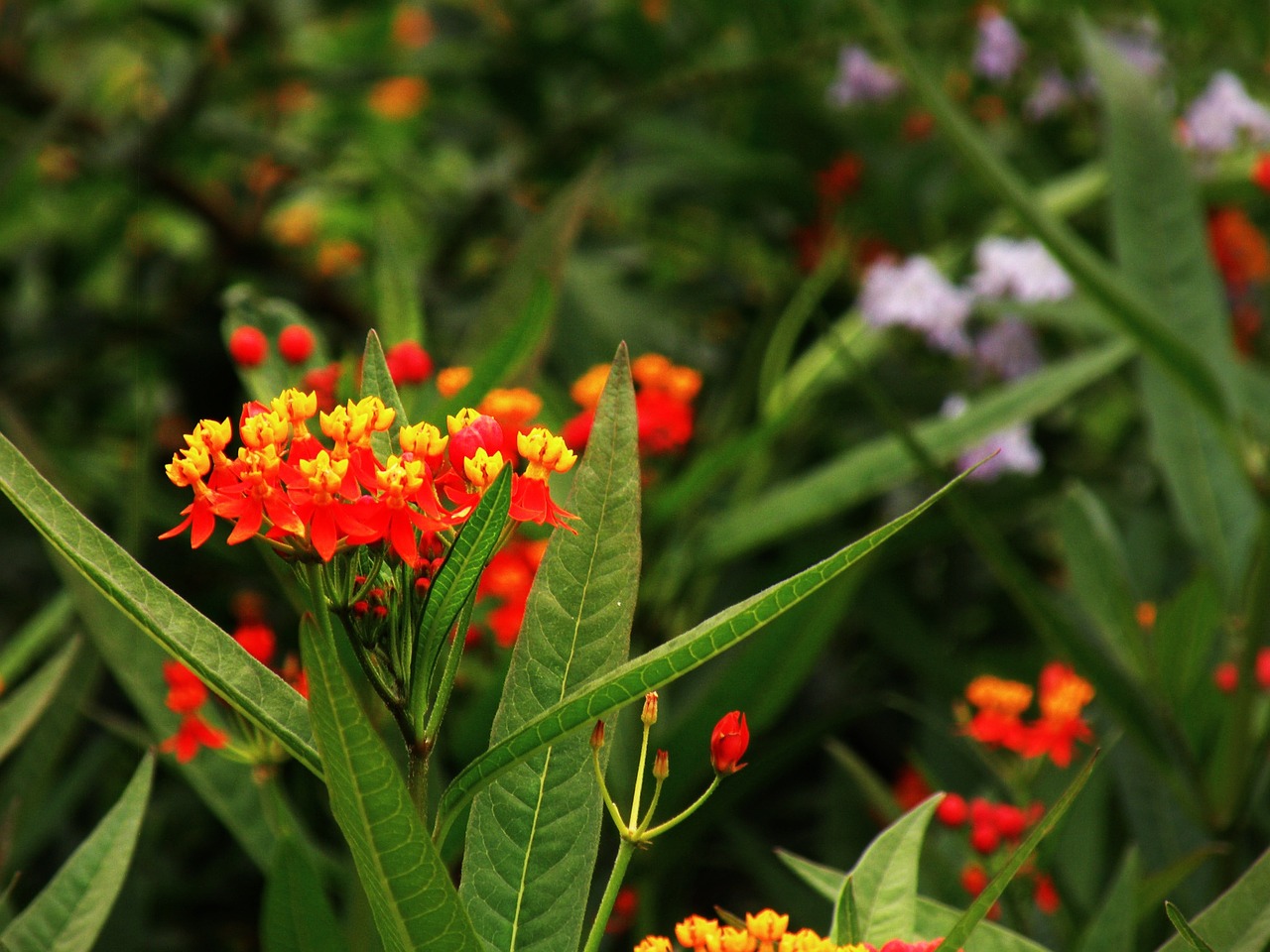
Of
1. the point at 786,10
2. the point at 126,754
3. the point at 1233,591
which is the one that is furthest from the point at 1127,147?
the point at 126,754

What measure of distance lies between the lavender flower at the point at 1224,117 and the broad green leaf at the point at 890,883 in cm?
158

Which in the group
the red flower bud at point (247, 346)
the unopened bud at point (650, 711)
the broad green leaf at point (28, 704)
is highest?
the red flower bud at point (247, 346)

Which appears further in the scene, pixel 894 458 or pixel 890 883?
→ pixel 894 458

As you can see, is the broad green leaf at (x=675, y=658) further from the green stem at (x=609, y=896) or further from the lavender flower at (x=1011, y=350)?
the lavender flower at (x=1011, y=350)

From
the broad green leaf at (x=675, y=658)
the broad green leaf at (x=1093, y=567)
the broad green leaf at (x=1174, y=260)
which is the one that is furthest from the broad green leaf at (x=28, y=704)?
the broad green leaf at (x=1174, y=260)

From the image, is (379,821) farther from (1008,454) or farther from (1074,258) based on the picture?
(1008,454)

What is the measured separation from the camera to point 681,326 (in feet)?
7.54

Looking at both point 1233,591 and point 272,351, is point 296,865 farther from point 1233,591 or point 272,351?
point 1233,591

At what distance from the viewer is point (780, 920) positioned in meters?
0.71

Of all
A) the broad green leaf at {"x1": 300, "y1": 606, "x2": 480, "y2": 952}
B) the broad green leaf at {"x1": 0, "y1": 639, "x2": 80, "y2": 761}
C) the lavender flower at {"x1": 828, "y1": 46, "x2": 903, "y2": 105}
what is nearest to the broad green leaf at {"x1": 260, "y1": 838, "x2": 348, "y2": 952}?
the broad green leaf at {"x1": 300, "y1": 606, "x2": 480, "y2": 952}

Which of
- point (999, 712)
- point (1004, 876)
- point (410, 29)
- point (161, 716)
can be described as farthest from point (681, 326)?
point (410, 29)

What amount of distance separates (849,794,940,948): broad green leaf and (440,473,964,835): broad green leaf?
0.27 metres

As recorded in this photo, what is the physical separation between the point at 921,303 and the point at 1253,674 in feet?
2.81

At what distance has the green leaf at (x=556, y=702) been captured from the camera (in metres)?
0.78
